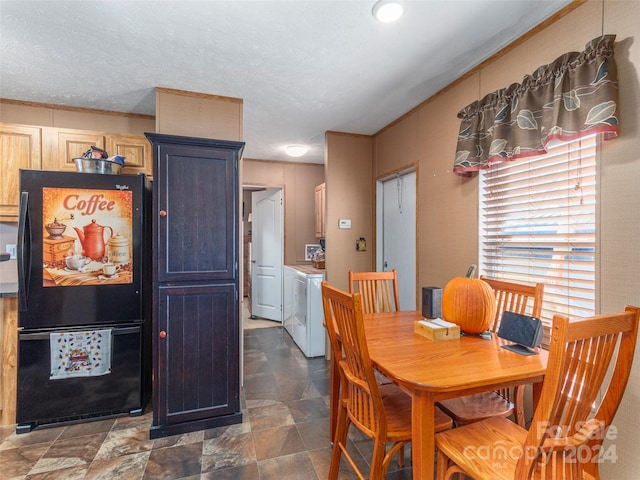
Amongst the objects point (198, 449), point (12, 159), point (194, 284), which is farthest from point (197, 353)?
point (12, 159)

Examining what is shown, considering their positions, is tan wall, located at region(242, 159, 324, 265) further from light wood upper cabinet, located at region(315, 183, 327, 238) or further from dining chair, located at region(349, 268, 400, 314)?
dining chair, located at region(349, 268, 400, 314)

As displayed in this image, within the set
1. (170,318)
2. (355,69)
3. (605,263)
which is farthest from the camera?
(355,69)

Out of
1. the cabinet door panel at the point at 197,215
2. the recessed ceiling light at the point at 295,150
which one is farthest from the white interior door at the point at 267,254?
the cabinet door panel at the point at 197,215

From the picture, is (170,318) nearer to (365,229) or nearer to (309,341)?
(309,341)

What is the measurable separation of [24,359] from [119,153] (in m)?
1.68

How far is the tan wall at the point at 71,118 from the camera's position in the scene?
271 centimetres

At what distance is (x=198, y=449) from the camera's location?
2020mm

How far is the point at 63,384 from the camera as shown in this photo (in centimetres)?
224

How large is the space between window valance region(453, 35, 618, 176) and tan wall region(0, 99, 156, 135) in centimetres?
292

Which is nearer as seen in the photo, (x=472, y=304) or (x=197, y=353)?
(x=472, y=304)

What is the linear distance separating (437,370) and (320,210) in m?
3.44

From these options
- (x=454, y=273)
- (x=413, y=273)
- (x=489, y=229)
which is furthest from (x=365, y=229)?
(x=489, y=229)

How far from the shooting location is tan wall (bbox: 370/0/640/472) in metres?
1.41

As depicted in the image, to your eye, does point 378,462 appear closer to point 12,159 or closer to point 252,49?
point 252,49
